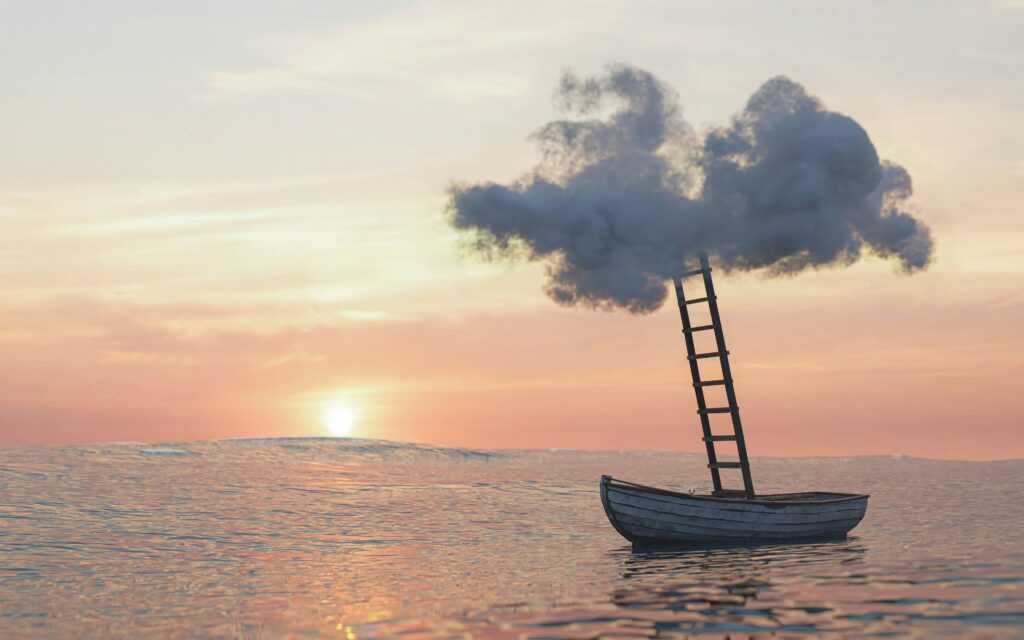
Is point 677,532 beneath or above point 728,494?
beneath

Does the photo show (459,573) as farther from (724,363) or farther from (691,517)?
(724,363)

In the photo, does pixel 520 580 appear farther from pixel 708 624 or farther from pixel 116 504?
pixel 116 504

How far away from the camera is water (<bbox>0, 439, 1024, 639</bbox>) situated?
1938 centimetres

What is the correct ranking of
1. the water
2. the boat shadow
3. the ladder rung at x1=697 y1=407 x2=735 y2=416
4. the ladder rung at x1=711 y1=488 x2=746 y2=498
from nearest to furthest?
the boat shadow
the water
the ladder rung at x1=697 y1=407 x2=735 y2=416
the ladder rung at x1=711 y1=488 x2=746 y2=498

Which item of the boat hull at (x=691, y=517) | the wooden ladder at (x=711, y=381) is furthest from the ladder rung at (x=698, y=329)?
the boat hull at (x=691, y=517)

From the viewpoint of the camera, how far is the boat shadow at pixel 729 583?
18.9 meters

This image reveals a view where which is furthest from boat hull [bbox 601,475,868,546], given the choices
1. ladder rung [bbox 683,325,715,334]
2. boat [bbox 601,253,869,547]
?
ladder rung [bbox 683,325,715,334]

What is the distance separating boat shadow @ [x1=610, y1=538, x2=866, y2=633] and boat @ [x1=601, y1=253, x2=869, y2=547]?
16.8 inches

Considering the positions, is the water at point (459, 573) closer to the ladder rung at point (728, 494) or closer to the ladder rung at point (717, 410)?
the ladder rung at point (728, 494)

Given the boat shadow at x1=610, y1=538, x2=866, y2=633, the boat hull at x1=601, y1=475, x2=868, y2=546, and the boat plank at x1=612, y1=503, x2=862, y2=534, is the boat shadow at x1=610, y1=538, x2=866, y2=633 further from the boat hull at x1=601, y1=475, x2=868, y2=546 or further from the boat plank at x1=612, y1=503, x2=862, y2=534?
the boat plank at x1=612, y1=503, x2=862, y2=534

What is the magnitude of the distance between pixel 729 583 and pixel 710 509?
7.59 meters

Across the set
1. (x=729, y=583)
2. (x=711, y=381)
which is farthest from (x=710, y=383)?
(x=729, y=583)

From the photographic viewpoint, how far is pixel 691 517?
3116 centimetres

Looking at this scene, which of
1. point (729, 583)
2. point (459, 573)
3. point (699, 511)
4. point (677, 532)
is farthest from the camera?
point (677, 532)
